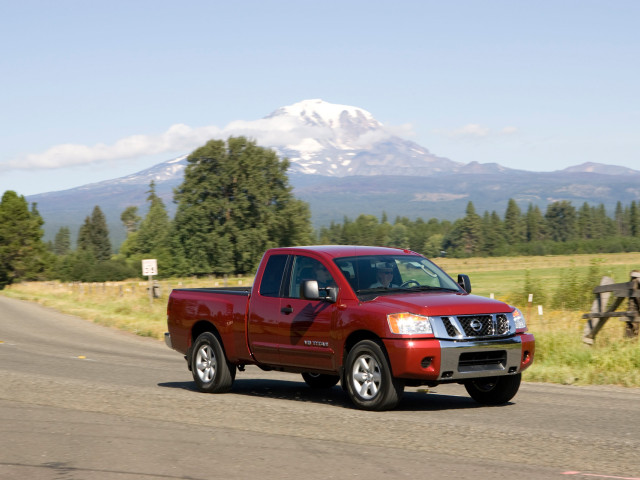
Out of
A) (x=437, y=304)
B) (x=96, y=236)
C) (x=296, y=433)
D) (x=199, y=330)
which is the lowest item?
(x=296, y=433)

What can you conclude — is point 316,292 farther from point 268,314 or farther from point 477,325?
point 477,325

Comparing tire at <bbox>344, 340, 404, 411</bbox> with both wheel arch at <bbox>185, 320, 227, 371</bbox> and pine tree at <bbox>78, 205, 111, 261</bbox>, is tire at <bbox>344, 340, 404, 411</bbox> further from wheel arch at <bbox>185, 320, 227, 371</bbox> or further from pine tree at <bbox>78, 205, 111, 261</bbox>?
pine tree at <bbox>78, 205, 111, 261</bbox>

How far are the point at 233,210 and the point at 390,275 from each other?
82.8m

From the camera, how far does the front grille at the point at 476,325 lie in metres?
9.38

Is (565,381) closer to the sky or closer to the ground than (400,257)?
closer to the ground

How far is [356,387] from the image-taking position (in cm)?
974

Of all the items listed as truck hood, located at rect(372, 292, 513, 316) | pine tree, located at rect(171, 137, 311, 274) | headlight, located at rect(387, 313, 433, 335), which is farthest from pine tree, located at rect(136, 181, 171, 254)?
headlight, located at rect(387, 313, 433, 335)

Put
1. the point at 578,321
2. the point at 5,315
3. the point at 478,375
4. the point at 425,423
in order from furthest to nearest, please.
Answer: the point at 5,315 < the point at 578,321 < the point at 478,375 < the point at 425,423

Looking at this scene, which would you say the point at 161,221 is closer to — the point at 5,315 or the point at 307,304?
the point at 5,315

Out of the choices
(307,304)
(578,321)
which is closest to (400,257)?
(307,304)

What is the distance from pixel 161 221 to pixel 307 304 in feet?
512

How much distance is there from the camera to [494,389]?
33.8ft

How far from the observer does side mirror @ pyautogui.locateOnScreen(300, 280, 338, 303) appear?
32.6 ft

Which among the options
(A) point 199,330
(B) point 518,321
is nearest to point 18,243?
(A) point 199,330
